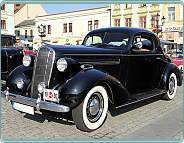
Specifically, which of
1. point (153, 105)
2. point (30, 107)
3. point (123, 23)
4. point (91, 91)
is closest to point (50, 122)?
point (30, 107)

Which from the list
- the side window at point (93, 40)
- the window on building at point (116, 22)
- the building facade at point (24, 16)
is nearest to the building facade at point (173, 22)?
the window on building at point (116, 22)

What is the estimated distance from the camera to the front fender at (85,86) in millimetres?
3250

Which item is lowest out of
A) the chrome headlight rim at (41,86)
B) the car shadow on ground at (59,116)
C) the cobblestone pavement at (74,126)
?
the cobblestone pavement at (74,126)

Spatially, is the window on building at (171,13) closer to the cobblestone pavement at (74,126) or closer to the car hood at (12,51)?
the car hood at (12,51)

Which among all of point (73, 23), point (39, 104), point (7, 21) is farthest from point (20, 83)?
point (7, 21)

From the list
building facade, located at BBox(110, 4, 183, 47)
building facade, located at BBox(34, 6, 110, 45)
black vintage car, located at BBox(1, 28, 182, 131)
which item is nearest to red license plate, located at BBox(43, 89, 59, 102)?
black vintage car, located at BBox(1, 28, 182, 131)

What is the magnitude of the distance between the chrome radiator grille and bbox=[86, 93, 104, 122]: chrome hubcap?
32.0 inches

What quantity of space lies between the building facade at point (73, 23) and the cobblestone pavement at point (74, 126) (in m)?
26.3

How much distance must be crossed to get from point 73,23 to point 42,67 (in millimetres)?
29888

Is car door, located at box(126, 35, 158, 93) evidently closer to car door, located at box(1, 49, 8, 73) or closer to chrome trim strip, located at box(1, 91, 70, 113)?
chrome trim strip, located at box(1, 91, 70, 113)

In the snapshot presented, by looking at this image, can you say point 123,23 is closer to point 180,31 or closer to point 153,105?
point 180,31

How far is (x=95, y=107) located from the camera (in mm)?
3643

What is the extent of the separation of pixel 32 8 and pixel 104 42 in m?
43.4

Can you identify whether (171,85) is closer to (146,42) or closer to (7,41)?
(146,42)
